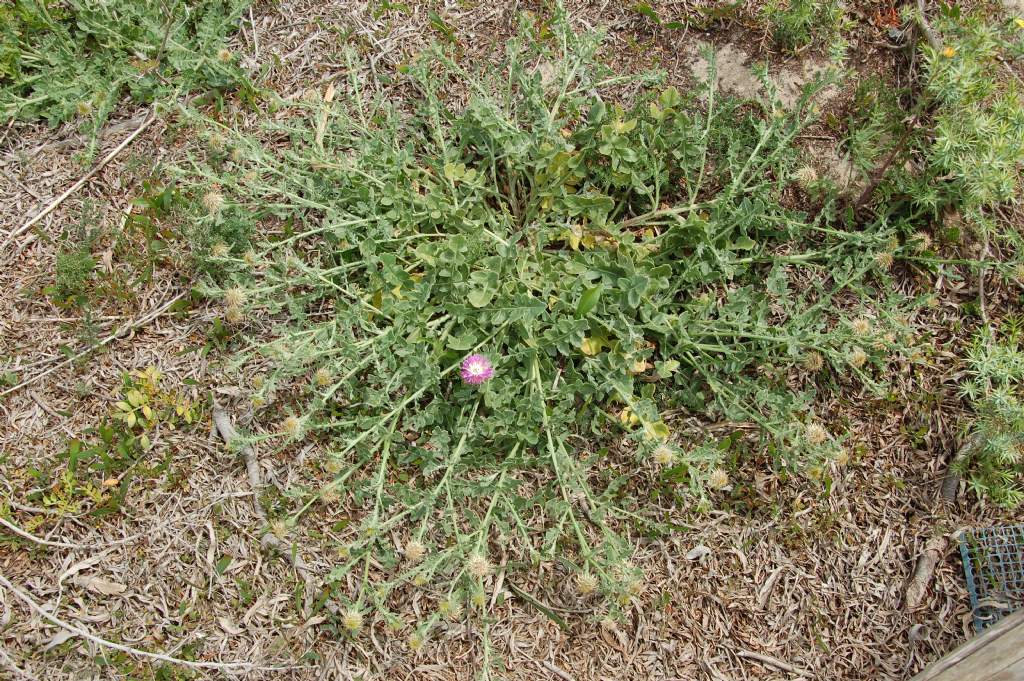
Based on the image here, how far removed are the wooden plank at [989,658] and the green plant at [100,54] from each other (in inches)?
153

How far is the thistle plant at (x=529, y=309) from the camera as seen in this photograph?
2.93 meters

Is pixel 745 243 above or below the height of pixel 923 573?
above

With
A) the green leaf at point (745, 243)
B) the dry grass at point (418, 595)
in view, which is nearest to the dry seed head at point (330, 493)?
the dry grass at point (418, 595)

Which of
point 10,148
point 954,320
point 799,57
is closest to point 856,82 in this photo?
point 799,57

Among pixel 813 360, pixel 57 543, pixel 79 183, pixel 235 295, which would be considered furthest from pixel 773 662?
pixel 79 183

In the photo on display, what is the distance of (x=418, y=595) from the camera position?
120 inches

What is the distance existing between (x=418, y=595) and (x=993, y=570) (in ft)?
7.82

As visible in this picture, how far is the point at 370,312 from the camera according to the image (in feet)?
10.2

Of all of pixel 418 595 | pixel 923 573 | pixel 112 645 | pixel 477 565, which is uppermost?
pixel 477 565

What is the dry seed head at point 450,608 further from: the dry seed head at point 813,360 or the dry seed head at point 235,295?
the dry seed head at point 813,360

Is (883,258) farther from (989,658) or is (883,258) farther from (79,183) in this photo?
(79,183)

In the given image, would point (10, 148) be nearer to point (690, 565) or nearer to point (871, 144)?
point (690, 565)

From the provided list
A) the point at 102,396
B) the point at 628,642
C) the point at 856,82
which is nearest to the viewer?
the point at 628,642

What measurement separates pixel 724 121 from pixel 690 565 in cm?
194
